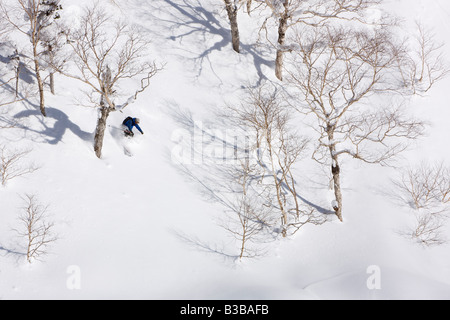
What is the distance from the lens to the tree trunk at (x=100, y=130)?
16516 millimetres

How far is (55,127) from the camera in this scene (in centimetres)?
1789

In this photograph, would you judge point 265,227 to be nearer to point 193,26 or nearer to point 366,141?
point 366,141

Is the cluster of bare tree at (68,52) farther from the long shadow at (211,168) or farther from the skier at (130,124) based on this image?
the long shadow at (211,168)

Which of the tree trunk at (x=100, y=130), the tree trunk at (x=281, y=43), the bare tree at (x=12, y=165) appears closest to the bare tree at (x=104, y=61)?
the tree trunk at (x=100, y=130)

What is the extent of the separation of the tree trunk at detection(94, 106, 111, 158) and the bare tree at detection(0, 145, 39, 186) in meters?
2.63

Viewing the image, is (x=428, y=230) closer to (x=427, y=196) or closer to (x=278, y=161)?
(x=427, y=196)

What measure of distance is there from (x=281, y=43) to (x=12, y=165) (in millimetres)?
15010

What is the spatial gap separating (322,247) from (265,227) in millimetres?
2711

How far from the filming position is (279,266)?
53.6 feet

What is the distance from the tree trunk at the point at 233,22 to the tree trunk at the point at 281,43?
8.52 feet

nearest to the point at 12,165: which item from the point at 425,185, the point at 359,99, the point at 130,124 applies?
the point at 130,124

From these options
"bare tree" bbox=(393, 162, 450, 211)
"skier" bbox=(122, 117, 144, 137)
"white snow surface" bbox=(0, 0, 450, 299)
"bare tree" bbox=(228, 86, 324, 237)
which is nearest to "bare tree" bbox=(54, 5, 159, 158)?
"white snow surface" bbox=(0, 0, 450, 299)

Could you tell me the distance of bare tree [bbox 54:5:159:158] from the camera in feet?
52.1
